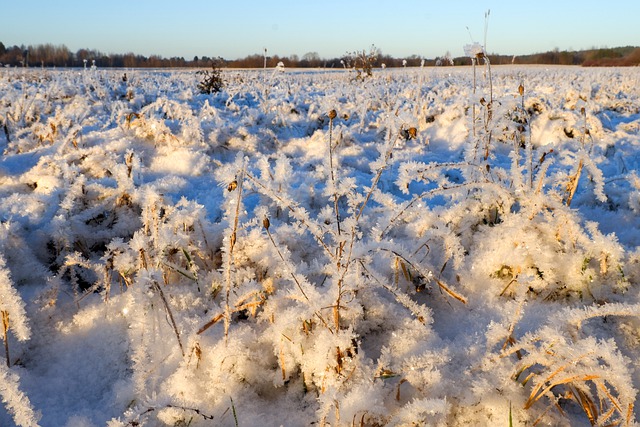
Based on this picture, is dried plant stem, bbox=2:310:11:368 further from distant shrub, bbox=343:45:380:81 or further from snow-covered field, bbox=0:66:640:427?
distant shrub, bbox=343:45:380:81

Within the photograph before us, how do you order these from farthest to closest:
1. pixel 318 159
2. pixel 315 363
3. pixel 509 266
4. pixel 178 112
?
pixel 178 112, pixel 318 159, pixel 509 266, pixel 315 363

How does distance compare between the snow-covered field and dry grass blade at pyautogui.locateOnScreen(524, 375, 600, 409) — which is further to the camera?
the snow-covered field

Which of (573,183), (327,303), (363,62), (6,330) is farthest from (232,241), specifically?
(363,62)

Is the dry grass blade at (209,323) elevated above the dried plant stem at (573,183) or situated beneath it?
situated beneath

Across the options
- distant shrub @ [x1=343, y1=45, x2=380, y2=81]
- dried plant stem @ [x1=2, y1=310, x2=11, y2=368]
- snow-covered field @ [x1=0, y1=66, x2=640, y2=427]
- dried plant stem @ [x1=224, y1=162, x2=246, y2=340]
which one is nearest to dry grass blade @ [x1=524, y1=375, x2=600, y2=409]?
snow-covered field @ [x1=0, y1=66, x2=640, y2=427]

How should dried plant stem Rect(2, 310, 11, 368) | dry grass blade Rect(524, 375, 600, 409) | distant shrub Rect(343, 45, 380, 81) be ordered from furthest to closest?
distant shrub Rect(343, 45, 380, 81) → dried plant stem Rect(2, 310, 11, 368) → dry grass blade Rect(524, 375, 600, 409)

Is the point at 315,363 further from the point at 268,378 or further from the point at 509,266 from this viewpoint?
the point at 509,266

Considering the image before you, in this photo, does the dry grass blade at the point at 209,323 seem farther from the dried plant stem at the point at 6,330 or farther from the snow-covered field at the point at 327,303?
the dried plant stem at the point at 6,330

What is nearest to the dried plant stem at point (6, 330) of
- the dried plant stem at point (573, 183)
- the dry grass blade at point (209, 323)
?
the dry grass blade at point (209, 323)

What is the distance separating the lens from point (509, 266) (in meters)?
1.94

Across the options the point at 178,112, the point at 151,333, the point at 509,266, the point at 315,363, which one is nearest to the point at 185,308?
the point at 151,333

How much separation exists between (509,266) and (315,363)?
1009 mm

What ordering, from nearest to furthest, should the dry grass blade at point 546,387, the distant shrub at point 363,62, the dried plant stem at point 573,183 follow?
the dry grass blade at point 546,387, the dried plant stem at point 573,183, the distant shrub at point 363,62

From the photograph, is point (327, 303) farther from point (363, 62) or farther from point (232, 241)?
point (363, 62)
